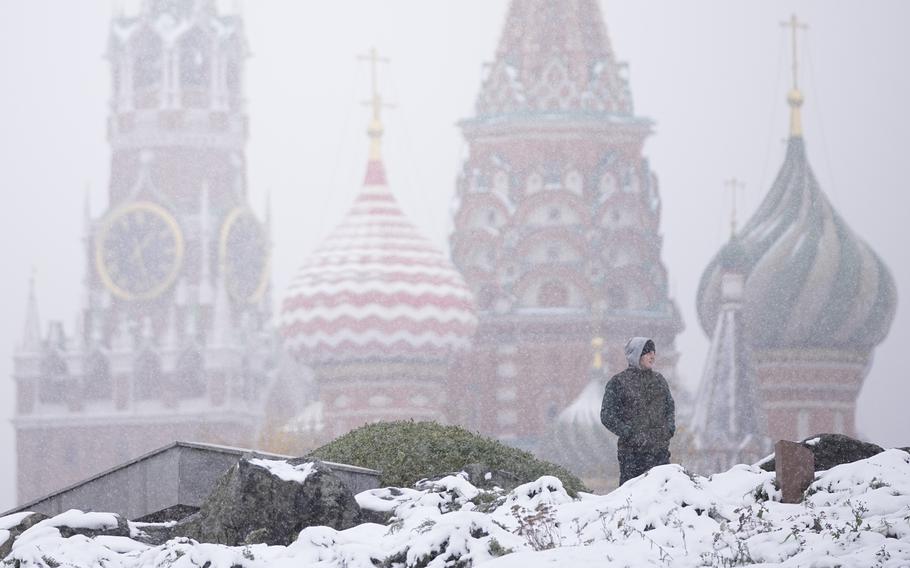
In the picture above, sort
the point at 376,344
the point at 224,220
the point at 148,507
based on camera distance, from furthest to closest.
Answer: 1. the point at 224,220
2. the point at 376,344
3. the point at 148,507

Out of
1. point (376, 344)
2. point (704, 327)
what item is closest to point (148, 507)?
point (376, 344)

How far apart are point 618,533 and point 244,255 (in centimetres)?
9191

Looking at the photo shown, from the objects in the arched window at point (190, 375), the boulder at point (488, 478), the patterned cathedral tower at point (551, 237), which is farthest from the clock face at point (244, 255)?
the boulder at point (488, 478)

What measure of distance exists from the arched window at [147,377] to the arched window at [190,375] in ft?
2.47

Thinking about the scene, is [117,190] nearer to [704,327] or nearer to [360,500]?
[704,327]

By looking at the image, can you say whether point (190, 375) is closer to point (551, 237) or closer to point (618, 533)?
point (551, 237)

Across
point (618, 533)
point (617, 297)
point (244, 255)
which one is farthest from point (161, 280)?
point (618, 533)

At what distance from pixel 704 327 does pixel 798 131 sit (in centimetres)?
648

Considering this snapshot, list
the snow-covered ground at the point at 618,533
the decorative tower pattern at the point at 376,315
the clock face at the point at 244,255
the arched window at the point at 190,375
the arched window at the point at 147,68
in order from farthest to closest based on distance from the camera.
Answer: the arched window at the point at 147,68 → the clock face at the point at 244,255 → the arched window at the point at 190,375 → the decorative tower pattern at the point at 376,315 → the snow-covered ground at the point at 618,533

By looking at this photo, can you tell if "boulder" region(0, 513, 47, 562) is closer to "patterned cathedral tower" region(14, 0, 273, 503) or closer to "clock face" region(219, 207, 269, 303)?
"patterned cathedral tower" region(14, 0, 273, 503)

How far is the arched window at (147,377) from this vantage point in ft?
322

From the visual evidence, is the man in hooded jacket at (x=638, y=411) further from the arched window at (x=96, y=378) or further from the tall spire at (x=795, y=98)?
the arched window at (x=96, y=378)

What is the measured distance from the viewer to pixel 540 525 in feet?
41.8

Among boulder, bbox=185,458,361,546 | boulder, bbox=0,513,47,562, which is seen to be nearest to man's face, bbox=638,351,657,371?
boulder, bbox=185,458,361,546
